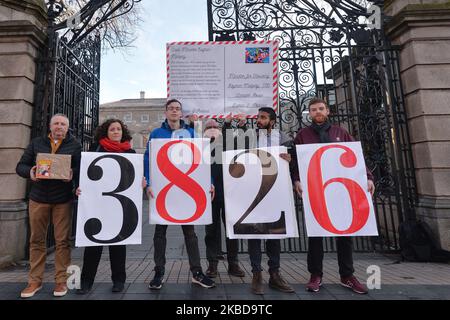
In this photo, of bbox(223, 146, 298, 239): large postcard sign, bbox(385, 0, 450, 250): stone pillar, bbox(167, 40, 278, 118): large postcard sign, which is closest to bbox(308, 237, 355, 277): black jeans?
bbox(223, 146, 298, 239): large postcard sign

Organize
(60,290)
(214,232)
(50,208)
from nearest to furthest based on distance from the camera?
1. (60,290)
2. (50,208)
3. (214,232)

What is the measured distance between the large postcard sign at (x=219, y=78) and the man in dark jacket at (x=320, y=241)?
6.40ft

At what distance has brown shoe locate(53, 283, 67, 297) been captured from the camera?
3294 mm

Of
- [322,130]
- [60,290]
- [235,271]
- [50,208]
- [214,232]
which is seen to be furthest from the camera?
[235,271]

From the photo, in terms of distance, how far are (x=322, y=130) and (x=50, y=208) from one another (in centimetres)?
371

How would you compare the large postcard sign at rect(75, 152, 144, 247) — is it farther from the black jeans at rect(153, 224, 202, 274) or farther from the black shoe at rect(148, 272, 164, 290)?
the black shoe at rect(148, 272, 164, 290)

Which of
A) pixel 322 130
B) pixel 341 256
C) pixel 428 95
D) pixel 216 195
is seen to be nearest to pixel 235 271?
pixel 216 195

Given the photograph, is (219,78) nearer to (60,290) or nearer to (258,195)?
(258,195)

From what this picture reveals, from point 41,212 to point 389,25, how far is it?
23.5 ft

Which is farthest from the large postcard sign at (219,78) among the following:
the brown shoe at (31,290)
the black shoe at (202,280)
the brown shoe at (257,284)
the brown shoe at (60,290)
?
the brown shoe at (31,290)

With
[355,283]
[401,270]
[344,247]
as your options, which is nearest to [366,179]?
[344,247]

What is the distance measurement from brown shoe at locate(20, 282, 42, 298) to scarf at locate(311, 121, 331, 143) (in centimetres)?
414

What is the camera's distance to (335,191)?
3598 mm

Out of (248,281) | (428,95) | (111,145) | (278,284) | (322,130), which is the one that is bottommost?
(248,281)
